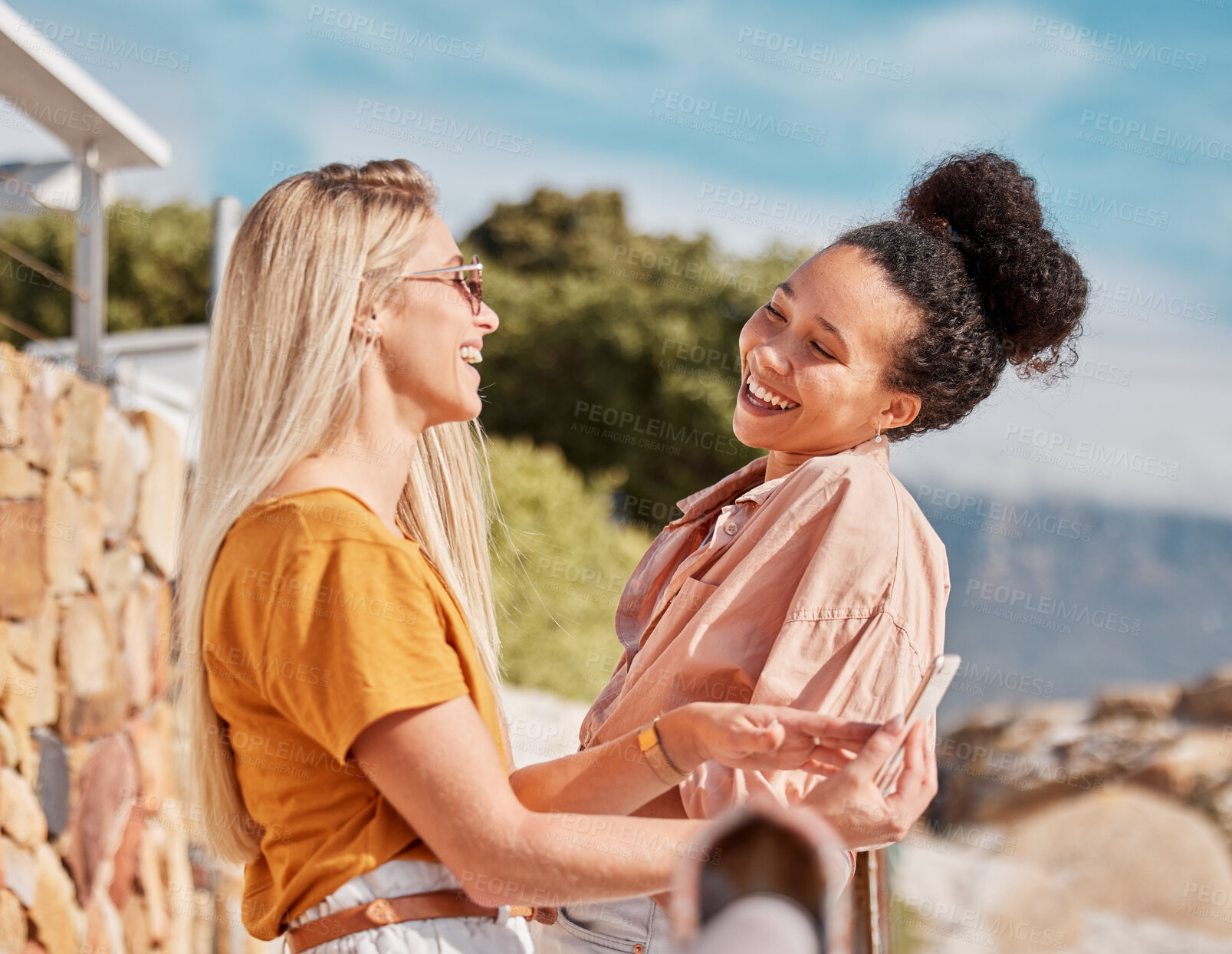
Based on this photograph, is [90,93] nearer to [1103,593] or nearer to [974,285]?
[974,285]

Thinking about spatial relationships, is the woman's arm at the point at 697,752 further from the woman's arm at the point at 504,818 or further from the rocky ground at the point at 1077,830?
the rocky ground at the point at 1077,830

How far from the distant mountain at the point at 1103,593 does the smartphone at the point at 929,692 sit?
11.0m

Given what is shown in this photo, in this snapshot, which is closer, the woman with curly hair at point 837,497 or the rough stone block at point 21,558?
the woman with curly hair at point 837,497

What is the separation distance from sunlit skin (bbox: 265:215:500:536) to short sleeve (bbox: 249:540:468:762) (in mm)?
224

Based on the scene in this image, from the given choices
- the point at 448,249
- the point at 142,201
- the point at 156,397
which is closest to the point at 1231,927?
the point at 156,397

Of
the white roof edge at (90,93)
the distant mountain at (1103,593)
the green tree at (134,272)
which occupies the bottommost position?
the distant mountain at (1103,593)

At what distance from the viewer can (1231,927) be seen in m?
10.0

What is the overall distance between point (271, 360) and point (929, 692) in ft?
3.62

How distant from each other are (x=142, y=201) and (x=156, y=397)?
15.1m

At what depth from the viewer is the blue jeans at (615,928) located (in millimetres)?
1864

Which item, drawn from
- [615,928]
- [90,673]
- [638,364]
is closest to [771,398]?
[615,928]

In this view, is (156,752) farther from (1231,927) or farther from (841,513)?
(1231,927)

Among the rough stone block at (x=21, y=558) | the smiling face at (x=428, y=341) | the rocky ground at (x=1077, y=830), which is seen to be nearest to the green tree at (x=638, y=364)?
the rocky ground at (x=1077, y=830)

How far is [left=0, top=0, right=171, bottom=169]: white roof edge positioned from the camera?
376 cm
